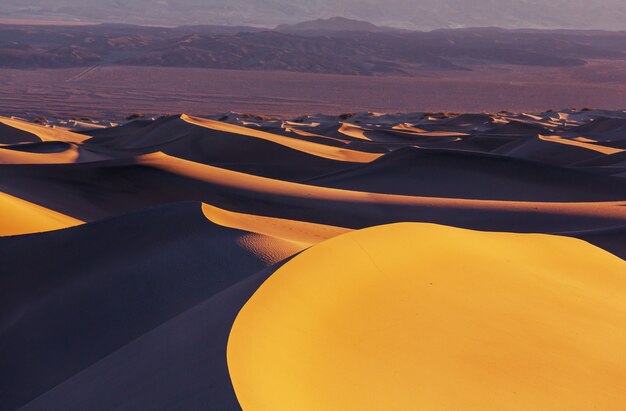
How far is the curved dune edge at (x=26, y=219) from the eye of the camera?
17.5 feet

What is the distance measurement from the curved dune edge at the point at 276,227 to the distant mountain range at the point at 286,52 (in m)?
50.3

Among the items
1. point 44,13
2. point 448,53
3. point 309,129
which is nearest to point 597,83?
point 448,53

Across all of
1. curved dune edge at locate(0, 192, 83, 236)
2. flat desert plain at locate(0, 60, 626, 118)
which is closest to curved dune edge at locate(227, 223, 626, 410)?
curved dune edge at locate(0, 192, 83, 236)

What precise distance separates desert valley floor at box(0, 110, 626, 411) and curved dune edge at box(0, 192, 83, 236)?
0.02 m

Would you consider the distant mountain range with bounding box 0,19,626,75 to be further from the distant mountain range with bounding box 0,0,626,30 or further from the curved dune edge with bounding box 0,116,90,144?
the distant mountain range with bounding box 0,0,626,30

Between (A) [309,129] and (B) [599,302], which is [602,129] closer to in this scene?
(A) [309,129]

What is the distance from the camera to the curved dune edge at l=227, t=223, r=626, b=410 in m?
2.53

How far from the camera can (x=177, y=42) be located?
65.7 meters

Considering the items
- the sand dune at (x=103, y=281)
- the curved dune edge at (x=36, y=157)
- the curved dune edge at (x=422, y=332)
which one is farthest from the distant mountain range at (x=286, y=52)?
the curved dune edge at (x=422, y=332)

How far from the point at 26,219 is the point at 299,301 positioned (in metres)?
3.21

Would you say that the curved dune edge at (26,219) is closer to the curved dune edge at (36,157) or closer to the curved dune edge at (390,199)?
the curved dune edge at (390,199)

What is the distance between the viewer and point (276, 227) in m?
5.55

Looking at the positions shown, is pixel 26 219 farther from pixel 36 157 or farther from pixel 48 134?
pixel 48 134

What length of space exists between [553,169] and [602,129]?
11.3m
